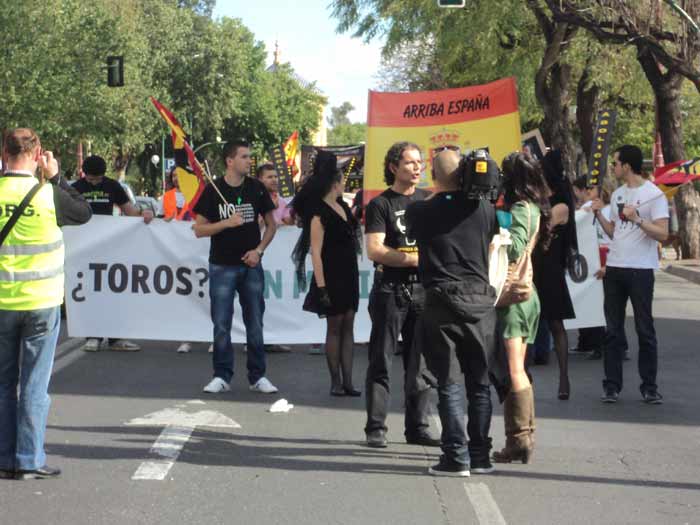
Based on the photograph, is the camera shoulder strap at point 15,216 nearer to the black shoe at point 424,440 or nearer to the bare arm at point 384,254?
the bare arm at point 384,254

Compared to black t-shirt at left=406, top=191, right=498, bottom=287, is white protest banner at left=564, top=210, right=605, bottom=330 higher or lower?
lower

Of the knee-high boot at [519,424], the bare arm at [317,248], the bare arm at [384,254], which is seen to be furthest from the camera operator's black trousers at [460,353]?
the bare arm at [317,248]

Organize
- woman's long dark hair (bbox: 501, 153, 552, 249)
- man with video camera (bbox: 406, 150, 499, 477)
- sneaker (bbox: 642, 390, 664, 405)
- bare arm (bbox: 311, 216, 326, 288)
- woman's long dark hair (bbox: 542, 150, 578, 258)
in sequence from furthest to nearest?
1. woman's long dark hair (bbox: 542, 150, 578, 258)
2. sneaker (bbox: 642, 390, 664, 405)
3. bare arm (bbox: 311, 216, 326, 288)
4. woman's long dark hair (bbox: 501, 153, 552, 249)
5. man with video camera (bbox: 406, 150, 499, 477)

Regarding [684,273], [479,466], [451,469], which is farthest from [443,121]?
[684,273]

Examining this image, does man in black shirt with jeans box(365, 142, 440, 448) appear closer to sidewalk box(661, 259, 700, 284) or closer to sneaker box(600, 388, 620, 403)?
sneaker box(600, 388, 620, 403)

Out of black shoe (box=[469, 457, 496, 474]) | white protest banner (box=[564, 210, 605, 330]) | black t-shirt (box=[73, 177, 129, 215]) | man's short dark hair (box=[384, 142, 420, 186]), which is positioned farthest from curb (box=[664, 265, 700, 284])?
black shoe (box=[469, 457, 496, 474])

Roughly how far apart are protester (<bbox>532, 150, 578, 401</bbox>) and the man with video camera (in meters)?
2.92

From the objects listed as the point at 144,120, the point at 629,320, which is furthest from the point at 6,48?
the point at 629,320

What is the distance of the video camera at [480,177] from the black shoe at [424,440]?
1.81 metres

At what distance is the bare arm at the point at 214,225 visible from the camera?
32.9ft

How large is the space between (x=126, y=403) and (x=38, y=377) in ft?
9.02

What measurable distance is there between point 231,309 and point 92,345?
3.19 metres

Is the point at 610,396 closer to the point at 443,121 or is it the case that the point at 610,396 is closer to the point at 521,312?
the point at 521,312

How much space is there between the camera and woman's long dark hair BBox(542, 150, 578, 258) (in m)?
10.0
